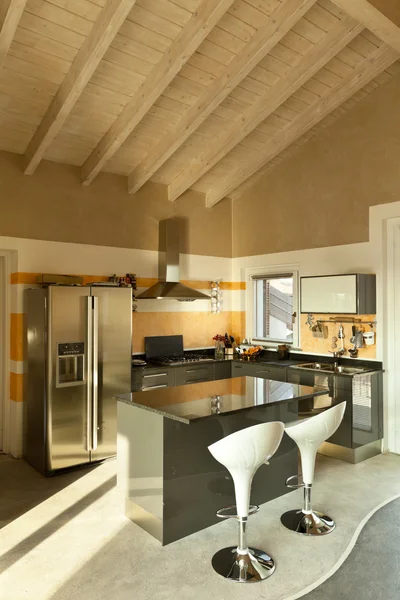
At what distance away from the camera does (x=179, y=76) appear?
169 inches

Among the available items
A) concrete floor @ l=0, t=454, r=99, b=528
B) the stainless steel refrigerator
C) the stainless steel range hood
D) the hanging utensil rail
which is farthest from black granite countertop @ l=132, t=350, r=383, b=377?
concrete floor @ l=0, t=454, r=99, b=528

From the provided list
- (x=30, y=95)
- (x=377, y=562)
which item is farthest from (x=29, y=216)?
(x=377, y=562)

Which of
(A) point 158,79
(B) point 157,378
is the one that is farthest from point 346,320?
(A) point 158,79

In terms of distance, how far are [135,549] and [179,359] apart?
2.83 meters

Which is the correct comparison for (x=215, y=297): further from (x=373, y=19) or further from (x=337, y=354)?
(x=373, y=19)

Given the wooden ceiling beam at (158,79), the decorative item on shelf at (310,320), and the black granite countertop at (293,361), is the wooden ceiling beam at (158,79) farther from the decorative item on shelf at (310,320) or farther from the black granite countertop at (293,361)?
the decorative item on shelf at (310,320)

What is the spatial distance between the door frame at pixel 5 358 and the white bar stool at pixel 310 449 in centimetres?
308

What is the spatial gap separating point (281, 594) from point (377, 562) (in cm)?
71

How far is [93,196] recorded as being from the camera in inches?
210

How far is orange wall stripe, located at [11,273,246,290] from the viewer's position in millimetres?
4812

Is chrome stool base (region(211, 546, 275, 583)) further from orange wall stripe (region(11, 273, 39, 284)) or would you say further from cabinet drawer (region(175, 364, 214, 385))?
orange wall stripe (region(11, 273, 39, 284))

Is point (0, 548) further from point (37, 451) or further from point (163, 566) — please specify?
point (37, 451)

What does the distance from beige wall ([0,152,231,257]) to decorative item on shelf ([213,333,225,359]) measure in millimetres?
1162

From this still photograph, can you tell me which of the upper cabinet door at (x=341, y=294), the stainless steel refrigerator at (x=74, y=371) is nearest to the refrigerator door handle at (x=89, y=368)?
the stainless steel refrigerator at (x=74, y=371)
